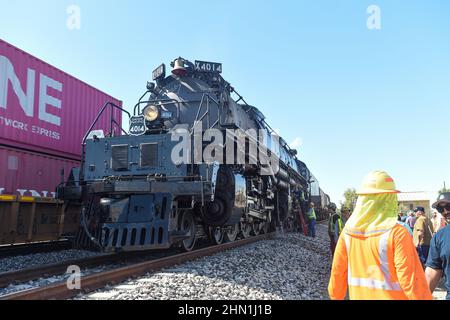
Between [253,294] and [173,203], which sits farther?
[173,203]

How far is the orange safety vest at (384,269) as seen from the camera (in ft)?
6.48

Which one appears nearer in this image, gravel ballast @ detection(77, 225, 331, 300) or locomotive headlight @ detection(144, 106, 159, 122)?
gravel ballast @ detection(77, 225, 331, 300)

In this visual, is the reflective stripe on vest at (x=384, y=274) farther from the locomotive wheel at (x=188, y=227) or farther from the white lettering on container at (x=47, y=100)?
the white lettering on container at (x=47, y=100)

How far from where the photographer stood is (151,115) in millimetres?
7746

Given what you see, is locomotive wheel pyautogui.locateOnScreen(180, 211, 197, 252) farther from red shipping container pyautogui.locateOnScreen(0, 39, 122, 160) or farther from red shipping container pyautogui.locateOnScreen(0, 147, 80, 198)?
red shipping container pyautogui.locateOnScreen(0, 39, 122, 160)

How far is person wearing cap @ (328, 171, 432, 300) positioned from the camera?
199 centimetres

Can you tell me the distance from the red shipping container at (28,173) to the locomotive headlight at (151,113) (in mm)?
3327

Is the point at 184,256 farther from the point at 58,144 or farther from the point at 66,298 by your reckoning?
the point at 58,144

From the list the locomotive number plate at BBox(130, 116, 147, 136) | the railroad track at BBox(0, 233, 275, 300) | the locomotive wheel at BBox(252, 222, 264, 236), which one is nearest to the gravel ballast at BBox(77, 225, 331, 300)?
the railroad track at BBox(0, 233, 275, 300)

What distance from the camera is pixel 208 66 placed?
29.4 ft

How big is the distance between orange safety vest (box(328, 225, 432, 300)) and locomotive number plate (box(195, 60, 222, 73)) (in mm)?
7187
